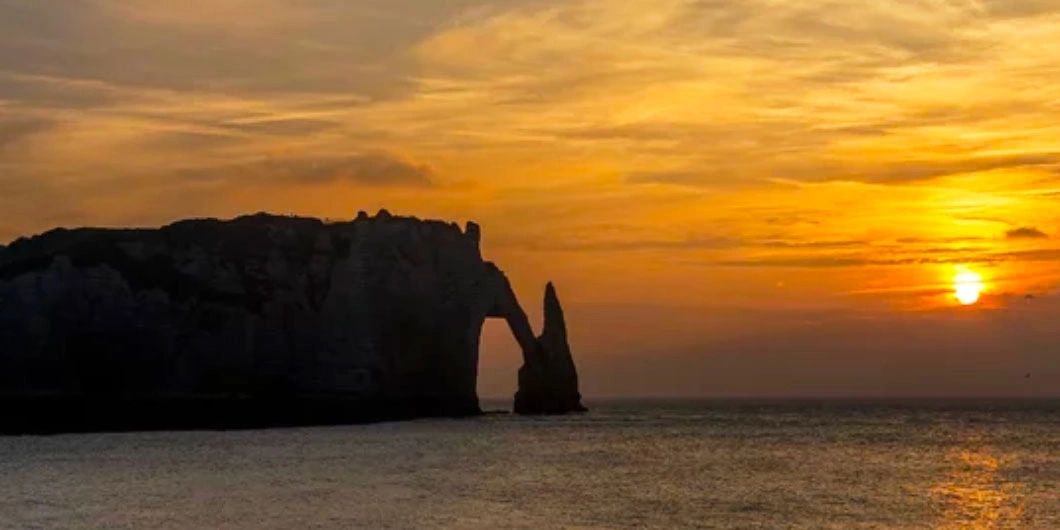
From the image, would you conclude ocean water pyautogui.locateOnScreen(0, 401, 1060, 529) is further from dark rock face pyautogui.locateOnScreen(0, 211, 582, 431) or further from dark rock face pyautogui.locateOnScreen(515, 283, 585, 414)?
dark rock face pyautogui.locateOnScreen(515, 283, 585, 414)

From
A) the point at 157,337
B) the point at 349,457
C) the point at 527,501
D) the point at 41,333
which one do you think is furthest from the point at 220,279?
the point at 527,501

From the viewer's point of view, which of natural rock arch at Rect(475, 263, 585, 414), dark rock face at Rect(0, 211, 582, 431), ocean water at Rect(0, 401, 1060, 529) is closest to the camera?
ocean water at Rect(0, 401, 1060, 529)

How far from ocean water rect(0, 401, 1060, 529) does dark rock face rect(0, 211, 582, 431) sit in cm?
1533

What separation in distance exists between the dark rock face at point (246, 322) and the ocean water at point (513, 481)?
15332 millimetres

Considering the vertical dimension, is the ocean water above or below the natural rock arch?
below

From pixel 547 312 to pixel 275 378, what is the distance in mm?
30866

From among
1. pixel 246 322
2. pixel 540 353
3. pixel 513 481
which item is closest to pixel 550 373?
pixel 540 353

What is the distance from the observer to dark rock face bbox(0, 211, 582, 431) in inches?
5261

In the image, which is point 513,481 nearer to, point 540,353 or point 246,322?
point 246,322

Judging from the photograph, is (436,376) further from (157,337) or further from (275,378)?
(157,337)

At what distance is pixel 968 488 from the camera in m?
69.6

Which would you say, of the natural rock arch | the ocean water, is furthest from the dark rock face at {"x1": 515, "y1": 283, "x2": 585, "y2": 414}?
the ocean water

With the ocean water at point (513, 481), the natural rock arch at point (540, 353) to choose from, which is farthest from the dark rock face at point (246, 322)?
the ocean water at point (513, 481)

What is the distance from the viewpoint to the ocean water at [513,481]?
174ft
